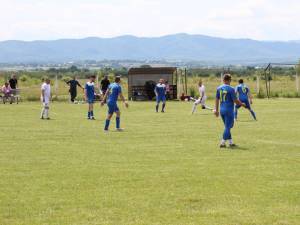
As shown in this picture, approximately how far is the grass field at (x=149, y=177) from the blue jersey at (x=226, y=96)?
39.9 inches

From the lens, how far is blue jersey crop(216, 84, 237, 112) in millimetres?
18469

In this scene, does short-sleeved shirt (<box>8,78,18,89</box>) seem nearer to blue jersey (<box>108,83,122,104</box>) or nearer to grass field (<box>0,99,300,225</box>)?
grass field (<box>0,99,300,225</box>)

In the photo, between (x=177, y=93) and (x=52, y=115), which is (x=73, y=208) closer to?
(x=52, y=115)

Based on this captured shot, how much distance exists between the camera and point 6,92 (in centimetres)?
4550

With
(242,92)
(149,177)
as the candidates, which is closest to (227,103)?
(149,177)

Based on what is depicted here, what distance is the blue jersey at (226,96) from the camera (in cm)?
1847

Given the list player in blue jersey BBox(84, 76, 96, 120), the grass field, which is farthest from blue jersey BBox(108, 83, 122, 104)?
player in blue jersey BBox(84, 76, 96, 120)

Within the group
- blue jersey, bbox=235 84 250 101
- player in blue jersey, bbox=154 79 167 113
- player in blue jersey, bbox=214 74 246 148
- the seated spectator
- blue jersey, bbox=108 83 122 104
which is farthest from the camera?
the seated spectator

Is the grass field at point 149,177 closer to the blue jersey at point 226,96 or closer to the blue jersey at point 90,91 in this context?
the blue jersey at point 226,96

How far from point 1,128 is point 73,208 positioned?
51.1ft

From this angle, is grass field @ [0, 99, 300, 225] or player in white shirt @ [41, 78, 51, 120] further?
player in white shirt @ [41, 78, 51, 120]

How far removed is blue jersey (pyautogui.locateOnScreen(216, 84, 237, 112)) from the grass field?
1.01 meters

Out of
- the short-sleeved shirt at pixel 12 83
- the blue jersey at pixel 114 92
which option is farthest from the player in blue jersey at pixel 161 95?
the short-sleeved shirt at pixel 12 83

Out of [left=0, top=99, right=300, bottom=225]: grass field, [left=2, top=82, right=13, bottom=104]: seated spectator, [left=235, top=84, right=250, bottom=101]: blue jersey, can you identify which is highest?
[left=235, top=84, right=250, bottom=101]: blue jersey
